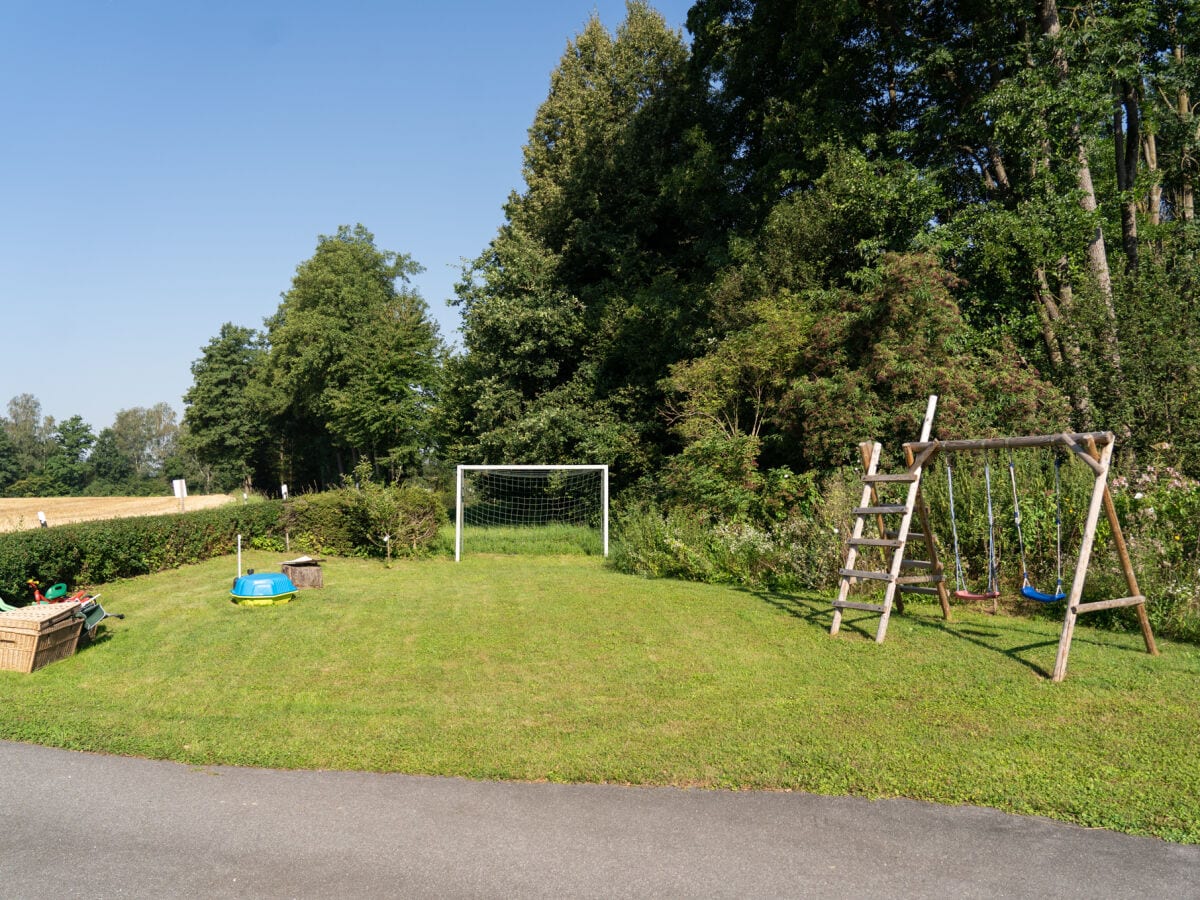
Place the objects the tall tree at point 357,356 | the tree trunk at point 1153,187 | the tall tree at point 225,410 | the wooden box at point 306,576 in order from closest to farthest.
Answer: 1. the wooden box at point 306,576
2. the tree trunk at point 1153,187
3. the tall tree at point 357,356
4. the tall tree at point 225,410

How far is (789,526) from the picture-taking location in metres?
11.6

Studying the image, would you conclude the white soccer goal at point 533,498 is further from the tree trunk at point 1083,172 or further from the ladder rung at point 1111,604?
the ladder rung at point 1111,604

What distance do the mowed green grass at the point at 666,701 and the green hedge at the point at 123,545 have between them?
8.18ft

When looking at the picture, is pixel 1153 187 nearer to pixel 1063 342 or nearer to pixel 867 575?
pixel 1063 342

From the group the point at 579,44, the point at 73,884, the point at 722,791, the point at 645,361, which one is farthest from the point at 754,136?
the point at 73,884

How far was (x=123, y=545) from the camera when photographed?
44.2 ft

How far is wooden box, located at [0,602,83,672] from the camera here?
25.2 feet

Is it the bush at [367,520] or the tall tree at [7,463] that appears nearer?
the bush at [367,520]

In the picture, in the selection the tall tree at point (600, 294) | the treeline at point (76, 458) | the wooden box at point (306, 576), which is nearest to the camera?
the wooden box at point (306, 576)

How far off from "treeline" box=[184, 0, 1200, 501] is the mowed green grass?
19.8ft

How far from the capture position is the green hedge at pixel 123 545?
11.1m

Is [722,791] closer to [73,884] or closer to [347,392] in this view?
[73,884]

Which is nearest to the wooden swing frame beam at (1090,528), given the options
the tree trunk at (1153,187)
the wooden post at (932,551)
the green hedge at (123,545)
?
the wooden post at (932,551)

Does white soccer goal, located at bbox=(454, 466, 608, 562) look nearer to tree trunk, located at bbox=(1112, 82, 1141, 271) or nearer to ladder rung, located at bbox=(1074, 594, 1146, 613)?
ladder rung, located at bbox=(1074, 594, 1146, 613)
